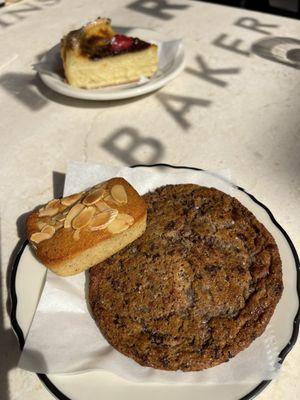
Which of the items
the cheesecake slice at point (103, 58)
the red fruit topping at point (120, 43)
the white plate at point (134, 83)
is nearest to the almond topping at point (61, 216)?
the white plate at point (134, 83)

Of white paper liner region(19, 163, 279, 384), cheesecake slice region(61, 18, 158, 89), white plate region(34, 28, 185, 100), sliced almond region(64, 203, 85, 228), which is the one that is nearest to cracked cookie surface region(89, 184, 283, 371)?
white paper liner region(19, 163, 279, 384)

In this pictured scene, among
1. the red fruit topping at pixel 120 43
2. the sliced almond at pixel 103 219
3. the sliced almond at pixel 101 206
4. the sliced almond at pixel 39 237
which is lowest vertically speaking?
the sliced almond at pixel 39 237

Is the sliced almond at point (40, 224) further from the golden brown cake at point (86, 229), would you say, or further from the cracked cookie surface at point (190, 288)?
the cracked cookie surface at point (190, 288)

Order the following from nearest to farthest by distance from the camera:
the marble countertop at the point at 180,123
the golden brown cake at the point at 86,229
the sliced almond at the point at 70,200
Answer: the golden brown cake at the point at 86,229
the sliced almond at the point at 70,200
the marble countertop at the point at 180,123

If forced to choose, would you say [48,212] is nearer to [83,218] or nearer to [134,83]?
[83,218]

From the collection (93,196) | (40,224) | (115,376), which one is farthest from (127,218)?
(115,376)

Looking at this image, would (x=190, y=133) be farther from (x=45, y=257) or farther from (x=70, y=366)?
(x=70, y=366)
